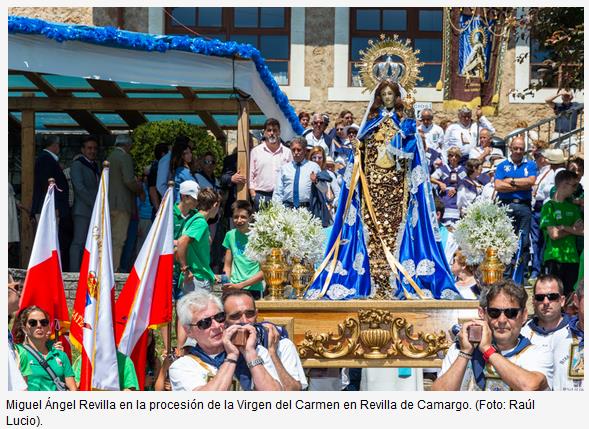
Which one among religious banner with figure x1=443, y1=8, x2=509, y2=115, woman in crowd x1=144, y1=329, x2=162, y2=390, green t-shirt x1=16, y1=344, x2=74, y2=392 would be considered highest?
religious banner with figure x1=443, y1=8, x2=509, y2=115

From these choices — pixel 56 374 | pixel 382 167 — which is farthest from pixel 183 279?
pixel 56 374

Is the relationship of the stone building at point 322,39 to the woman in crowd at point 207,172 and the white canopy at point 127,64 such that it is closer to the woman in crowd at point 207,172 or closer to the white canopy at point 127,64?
the woman in crowd at point 207,172

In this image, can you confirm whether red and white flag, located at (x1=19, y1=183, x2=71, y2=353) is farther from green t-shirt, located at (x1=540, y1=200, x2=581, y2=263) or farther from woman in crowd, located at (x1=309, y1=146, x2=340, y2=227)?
green t-shirt, located at (x1=540, y1=200, x2=581, y2=263)

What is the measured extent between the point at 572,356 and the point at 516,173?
6649 millimetres

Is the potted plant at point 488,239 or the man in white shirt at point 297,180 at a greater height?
the man in white shirt at point 297,180

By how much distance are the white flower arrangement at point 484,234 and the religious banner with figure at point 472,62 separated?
546 inches

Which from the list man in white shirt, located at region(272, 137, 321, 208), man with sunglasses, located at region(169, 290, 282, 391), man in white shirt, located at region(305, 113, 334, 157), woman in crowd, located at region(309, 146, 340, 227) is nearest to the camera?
man with sunglasses, located at region(169, 290, 282, 391)

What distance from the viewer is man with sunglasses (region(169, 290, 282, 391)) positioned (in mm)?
6805

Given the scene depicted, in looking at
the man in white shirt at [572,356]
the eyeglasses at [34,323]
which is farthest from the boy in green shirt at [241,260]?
the man in white shirt at [572,356]

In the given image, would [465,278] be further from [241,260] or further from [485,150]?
[485,150]

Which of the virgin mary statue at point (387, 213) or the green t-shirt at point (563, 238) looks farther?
the green t-shirt at point (563, 238)

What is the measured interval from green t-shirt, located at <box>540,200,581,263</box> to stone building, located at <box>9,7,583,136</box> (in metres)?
12.5

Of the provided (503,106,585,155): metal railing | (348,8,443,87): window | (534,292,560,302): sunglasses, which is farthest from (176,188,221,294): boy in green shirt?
(348,8,443,87): window

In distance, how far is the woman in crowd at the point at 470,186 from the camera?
15887 millimetres
